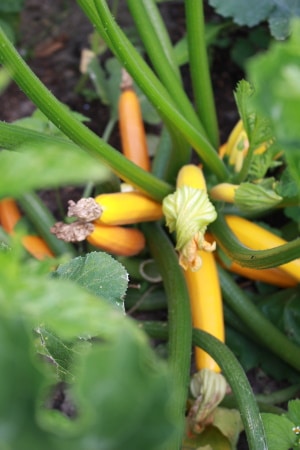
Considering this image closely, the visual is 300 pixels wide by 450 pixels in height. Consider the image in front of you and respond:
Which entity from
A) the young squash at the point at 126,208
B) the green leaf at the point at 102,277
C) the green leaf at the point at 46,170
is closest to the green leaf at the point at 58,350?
the green leaf at the point at 102,277

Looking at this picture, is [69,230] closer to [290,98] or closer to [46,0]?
[290,98]

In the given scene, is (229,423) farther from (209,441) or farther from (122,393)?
(122,393)

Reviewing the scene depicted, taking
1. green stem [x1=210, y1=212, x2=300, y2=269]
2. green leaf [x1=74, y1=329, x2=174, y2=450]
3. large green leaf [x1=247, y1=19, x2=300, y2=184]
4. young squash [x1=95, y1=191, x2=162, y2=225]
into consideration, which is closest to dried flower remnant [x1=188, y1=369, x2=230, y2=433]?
green stem [x1=210, y1=212, x2=300, y2=269]

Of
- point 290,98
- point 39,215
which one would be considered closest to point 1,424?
point 290,98

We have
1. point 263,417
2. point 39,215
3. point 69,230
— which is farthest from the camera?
point 39,215

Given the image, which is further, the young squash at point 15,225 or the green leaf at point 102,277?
the young squash at point 15,225

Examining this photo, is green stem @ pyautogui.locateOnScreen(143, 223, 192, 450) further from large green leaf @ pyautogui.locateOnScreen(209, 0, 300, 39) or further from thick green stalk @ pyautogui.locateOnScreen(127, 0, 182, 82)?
large green leaf @ pyautogui.locateOnScreen(209, 0, 300, 39)

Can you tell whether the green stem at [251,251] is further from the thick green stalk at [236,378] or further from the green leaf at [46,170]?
the green leaf at [46,170]
